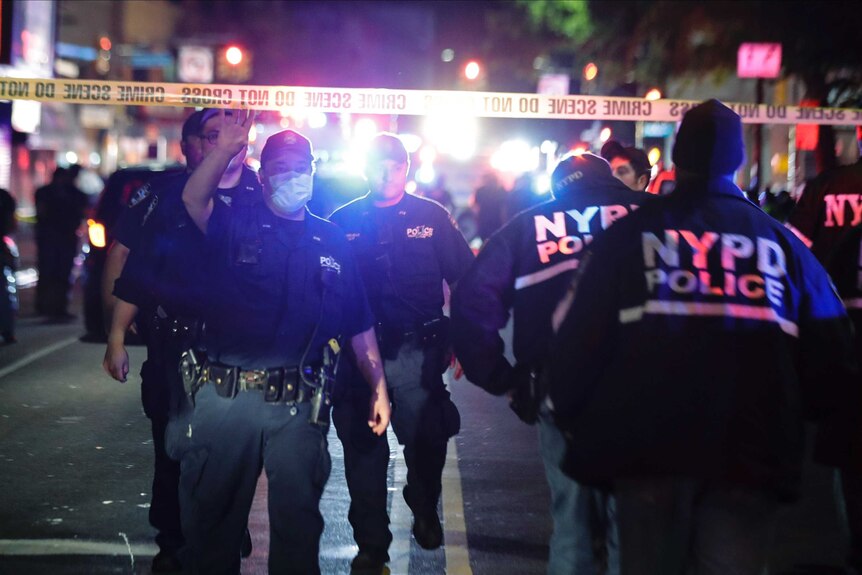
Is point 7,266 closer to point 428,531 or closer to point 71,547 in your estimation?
point 71,547

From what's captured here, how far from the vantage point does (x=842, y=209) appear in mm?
6270

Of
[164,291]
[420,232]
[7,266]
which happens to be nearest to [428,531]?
[420,232]

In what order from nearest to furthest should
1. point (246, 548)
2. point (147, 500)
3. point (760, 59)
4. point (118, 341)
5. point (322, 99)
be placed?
point (118, 341), point (246, 548), point (147, 500), point (322, 99), point (760, 59)

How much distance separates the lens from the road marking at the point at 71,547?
5688 mm

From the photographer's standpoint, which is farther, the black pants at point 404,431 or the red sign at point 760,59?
the red sign at point 760,59

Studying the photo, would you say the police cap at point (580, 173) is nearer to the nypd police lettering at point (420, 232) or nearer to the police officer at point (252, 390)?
the police officer at point (252, 390)

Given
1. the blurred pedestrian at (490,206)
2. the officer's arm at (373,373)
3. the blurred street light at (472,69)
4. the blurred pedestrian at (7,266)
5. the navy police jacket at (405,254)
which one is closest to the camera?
the officer's arm at (373,373)

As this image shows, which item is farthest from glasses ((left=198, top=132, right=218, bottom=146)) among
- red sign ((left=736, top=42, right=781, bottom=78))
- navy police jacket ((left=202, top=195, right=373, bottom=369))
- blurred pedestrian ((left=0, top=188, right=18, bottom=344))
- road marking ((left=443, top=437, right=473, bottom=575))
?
red sign ((left=736, top=42, right=781, bottom=78))

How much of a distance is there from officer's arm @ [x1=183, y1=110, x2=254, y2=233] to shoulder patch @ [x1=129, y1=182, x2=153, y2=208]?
85 centimetres

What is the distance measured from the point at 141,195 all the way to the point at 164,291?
0.75 metres

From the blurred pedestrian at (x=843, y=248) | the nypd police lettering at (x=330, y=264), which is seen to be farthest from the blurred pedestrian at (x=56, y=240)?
the nypd police lettering at (x=330, y=264)

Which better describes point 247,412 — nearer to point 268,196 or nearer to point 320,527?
point 320,527

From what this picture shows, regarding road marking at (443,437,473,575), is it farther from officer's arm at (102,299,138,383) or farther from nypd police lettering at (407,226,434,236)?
officer's arm at (102,299,138,383)

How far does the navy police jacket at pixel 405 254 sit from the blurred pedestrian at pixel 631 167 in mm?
908
